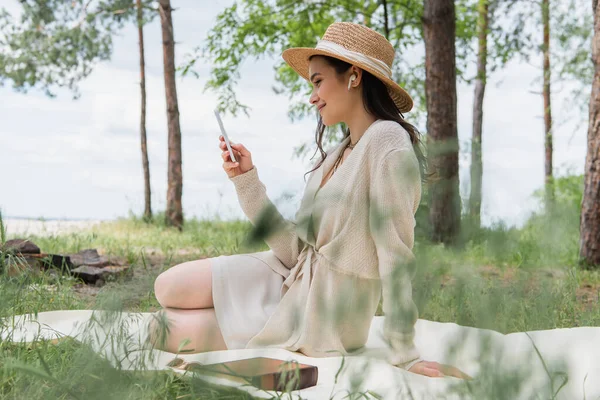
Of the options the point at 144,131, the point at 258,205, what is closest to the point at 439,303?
the point at 258,205

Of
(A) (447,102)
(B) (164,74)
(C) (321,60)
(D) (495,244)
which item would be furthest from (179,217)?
(D) (495,244)

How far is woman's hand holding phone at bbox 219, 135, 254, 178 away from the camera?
7.52ft


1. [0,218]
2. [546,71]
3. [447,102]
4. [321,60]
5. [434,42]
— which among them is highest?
[546,71]

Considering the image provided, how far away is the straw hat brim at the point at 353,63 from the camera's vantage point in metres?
2.29

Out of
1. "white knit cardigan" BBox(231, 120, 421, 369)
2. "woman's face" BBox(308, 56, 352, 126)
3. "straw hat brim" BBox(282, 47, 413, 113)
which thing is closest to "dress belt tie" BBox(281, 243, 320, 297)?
"white knit cardigan" BBox(231, 120, 421, 369)

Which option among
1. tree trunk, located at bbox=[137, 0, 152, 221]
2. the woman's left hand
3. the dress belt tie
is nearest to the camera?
the woman's left hand

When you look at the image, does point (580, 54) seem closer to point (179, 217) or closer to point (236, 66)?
point (236, 66)

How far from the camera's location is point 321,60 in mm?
2373

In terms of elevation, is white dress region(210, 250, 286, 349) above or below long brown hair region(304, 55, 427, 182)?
below

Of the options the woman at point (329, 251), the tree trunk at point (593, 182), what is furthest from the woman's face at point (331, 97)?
the tree trunk at point (593, 182)

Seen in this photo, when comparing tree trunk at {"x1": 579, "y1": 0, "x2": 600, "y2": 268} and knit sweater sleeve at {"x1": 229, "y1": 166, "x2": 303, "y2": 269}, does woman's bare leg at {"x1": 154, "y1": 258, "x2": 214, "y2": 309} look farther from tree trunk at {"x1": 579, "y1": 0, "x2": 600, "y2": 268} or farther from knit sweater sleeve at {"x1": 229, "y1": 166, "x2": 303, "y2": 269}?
tree trunk at {"x1": 579, "y1": 0, "x2": 600, "y2": 268}

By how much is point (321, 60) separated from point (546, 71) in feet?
30.1

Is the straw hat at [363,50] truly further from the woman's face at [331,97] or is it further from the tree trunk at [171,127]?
the tree trunk at [171,127]

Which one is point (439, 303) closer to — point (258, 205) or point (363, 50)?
point (258, 205)
